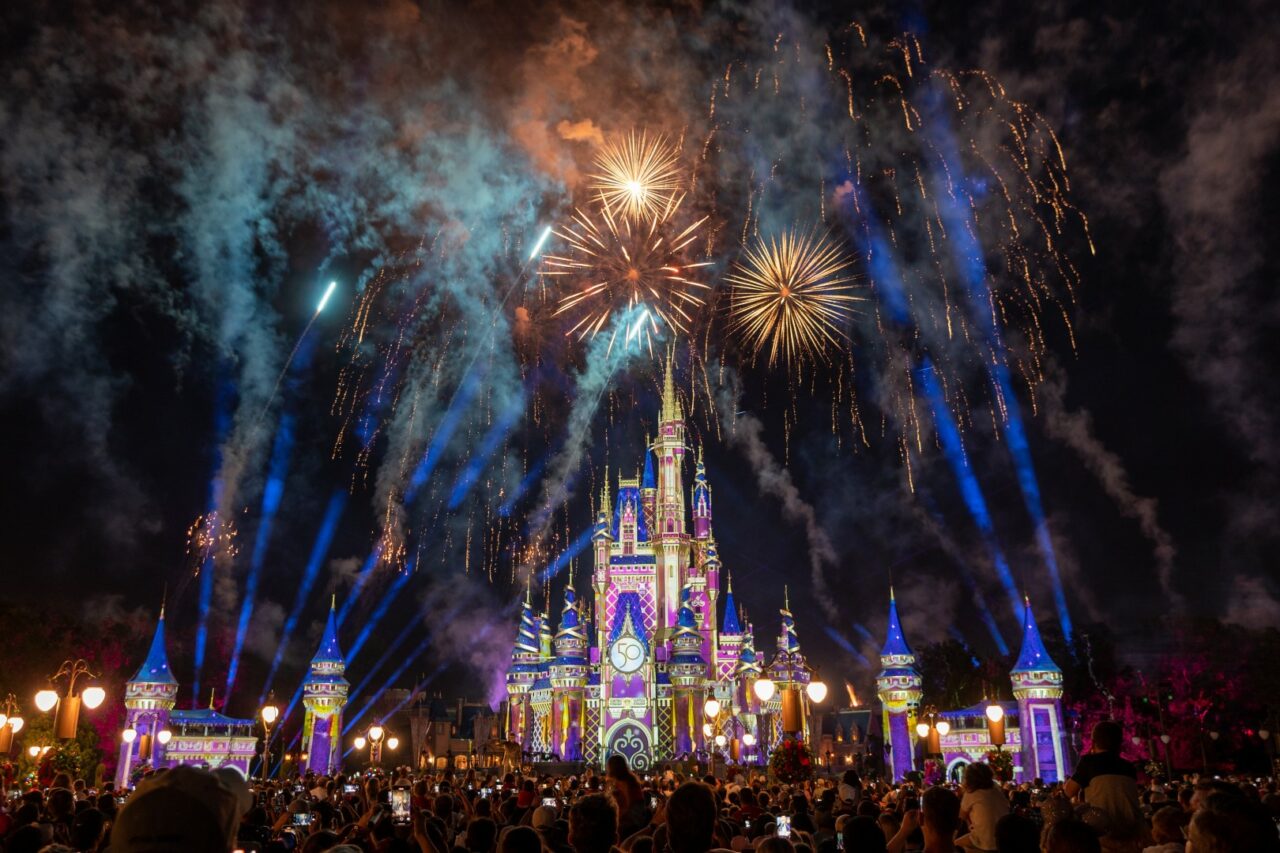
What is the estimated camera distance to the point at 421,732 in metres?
77.9

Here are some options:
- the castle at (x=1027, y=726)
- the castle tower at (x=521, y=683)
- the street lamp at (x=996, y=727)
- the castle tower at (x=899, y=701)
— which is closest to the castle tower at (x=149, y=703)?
the castle tower at (x=521, y=683)

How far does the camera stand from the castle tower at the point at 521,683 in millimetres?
68812

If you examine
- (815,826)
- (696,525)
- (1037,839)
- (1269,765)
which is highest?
(696,525)

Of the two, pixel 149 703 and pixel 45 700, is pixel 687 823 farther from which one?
pixel 149 703

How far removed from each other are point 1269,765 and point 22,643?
224 feet

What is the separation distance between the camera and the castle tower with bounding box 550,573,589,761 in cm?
6331

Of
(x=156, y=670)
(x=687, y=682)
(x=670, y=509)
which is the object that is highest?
(x=670, y=509)

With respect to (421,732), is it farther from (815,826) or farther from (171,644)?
(815,826)

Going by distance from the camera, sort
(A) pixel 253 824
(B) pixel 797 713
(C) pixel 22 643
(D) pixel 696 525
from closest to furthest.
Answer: (A) pixel 253 824 → (B) pixel 797 713 → (C) pixel 22 643 → (D) pixel 696 525

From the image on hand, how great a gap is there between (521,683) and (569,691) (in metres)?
7.50

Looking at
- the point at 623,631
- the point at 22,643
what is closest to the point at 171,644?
the point at 22,643

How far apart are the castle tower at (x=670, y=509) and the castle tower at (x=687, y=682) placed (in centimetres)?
802

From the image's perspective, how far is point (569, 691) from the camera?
63.7m

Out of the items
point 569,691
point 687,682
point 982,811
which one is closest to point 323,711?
point 569,691
